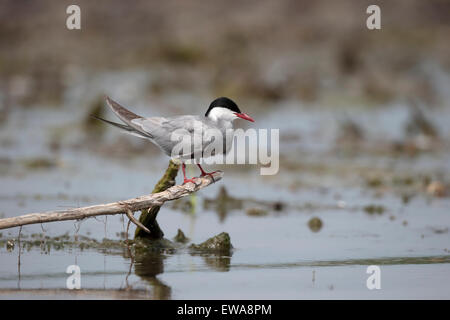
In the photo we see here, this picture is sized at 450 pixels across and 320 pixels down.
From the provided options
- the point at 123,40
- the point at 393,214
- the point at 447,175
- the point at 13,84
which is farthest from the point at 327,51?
the point at 393,214

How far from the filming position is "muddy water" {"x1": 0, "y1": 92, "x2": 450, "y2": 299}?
5.47 metres

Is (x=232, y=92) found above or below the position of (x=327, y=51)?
below

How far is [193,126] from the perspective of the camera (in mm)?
5887

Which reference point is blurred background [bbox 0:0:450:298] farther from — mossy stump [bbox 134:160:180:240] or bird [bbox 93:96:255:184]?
bird [bbox 93:96:255:184]

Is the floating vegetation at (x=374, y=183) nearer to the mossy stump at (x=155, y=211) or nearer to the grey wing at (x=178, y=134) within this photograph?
the mossy stump at (x=155, y=211)

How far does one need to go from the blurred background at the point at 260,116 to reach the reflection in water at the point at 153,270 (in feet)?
0.27

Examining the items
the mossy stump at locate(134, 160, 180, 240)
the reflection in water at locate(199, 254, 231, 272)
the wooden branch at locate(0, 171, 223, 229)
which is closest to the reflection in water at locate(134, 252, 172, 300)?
the mossy stump at locate(134, 160, 180, 240)

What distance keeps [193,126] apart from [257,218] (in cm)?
214

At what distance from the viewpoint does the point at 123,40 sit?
19.4 metres

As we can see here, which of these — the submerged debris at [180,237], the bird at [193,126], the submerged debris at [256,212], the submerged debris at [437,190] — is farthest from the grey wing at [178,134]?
the submerged debris at [437,190]

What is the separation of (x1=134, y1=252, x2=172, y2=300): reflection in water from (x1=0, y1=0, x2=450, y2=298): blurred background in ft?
0.27

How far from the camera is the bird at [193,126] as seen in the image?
19.1ft
